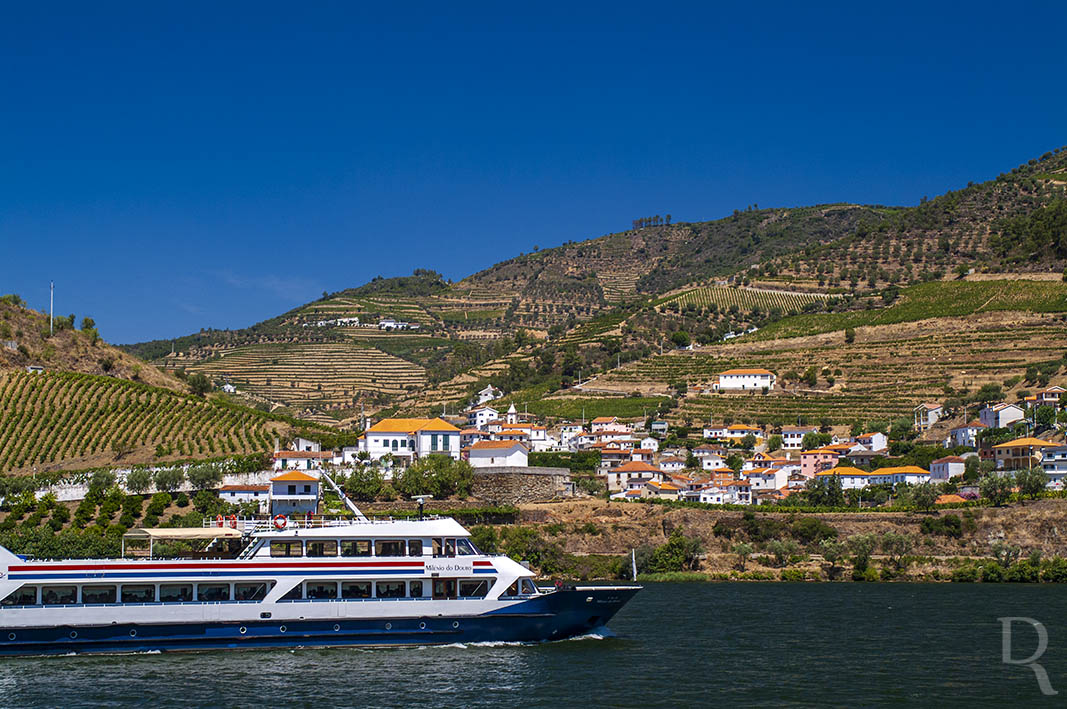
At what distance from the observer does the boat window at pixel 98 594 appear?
35125mm

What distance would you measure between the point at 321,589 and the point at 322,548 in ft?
4.35

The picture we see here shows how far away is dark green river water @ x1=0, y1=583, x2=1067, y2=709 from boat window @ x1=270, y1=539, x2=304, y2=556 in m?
2.97

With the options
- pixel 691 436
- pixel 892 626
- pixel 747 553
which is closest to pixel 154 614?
pixel 892 626

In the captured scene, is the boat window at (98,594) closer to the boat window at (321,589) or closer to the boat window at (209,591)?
the boat window at (209,591)

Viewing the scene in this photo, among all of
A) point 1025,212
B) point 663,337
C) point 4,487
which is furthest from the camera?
point 1025,212

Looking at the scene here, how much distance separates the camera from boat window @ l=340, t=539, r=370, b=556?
3688 centimetres

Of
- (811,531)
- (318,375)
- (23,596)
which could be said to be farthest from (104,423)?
(318,375)

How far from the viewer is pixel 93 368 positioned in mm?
110500

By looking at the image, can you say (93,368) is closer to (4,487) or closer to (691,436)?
(4,487)

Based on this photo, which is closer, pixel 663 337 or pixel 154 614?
pixel 154 614

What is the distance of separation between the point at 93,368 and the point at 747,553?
67.3 metres

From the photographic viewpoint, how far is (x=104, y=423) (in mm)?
86625

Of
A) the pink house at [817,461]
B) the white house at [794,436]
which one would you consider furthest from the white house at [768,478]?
the white house at [794,436]

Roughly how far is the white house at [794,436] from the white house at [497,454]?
92.9 feet
